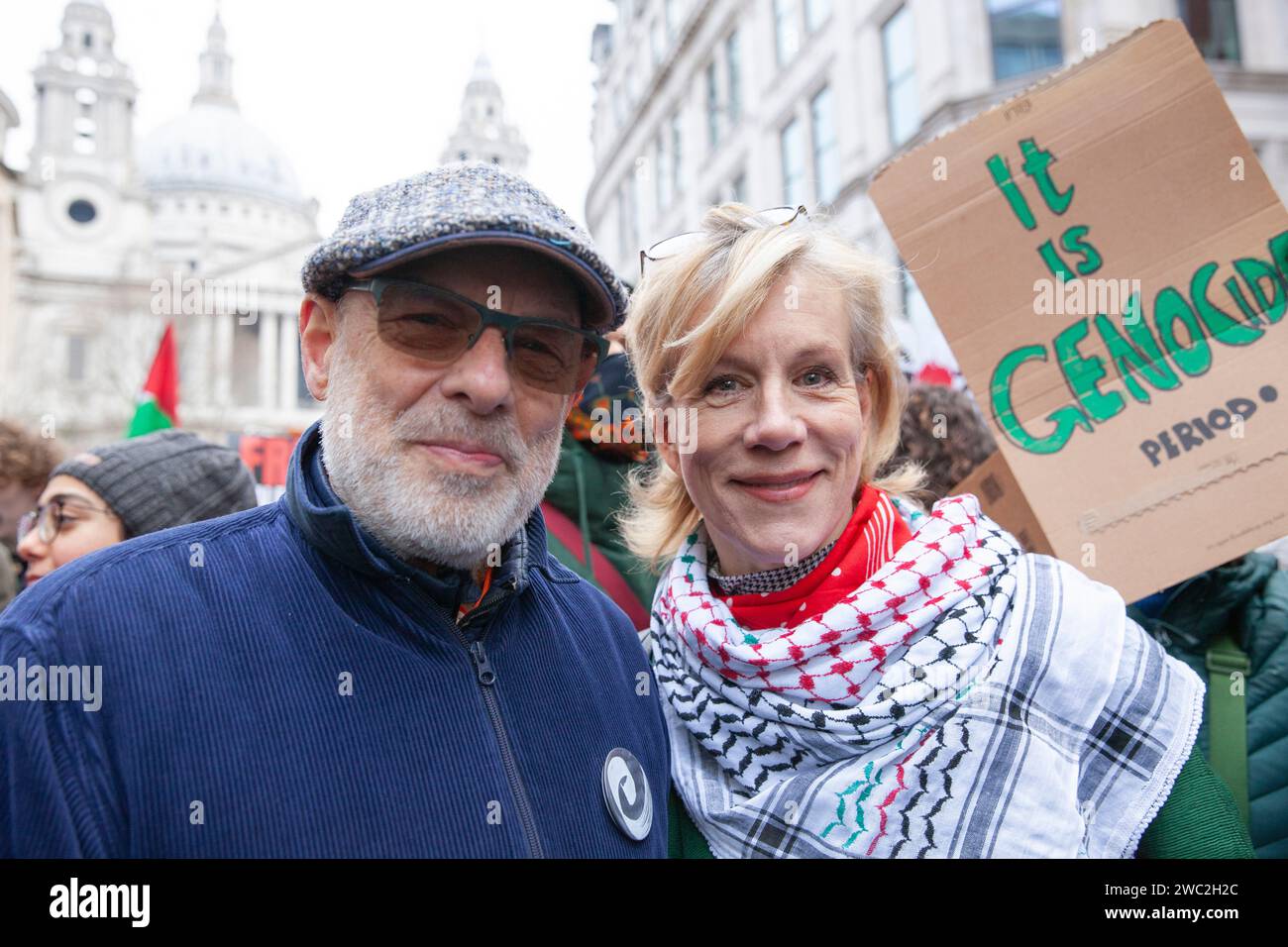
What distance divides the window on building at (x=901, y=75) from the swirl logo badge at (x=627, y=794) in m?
16.6

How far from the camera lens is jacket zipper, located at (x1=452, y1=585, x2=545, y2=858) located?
1.37 m

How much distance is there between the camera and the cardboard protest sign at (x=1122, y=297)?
2.07 meters

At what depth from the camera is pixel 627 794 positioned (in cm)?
157

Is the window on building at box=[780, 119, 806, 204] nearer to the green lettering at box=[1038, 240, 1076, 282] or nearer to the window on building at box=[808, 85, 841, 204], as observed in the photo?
the window on building at box=[808, 85, 841, 204]

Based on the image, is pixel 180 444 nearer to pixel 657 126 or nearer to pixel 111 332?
pixel 657 126

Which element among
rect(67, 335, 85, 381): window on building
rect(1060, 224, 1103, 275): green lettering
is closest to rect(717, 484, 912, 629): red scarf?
rect(1060, 224, 1103, 275): green lettering

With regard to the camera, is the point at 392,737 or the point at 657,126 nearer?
the point at 392,737

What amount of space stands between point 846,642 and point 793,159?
21271mm

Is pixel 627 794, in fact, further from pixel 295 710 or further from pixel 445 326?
pixel 445 326

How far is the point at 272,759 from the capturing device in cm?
Answer: 121

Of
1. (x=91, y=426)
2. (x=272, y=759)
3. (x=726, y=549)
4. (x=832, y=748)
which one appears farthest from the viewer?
(x=91, y=426)
